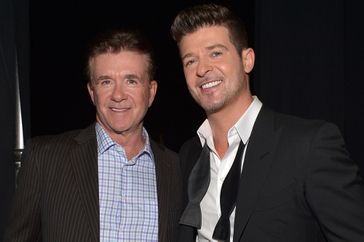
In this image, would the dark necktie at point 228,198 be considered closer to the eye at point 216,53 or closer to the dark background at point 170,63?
the eye at point 216,53

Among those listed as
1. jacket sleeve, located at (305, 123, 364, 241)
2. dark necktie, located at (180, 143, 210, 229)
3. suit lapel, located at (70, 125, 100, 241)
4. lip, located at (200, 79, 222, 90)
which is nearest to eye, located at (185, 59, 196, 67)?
lip, located at (200, 79, 222, 90)

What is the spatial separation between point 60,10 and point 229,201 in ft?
10.6

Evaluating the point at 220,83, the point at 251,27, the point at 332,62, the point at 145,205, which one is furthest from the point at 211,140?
the point at 251,27

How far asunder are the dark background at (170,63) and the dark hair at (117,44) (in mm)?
1281

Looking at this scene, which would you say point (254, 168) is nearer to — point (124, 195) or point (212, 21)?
point (124, 195)

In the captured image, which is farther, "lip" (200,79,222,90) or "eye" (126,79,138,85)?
"eye" (126,79,138,85)

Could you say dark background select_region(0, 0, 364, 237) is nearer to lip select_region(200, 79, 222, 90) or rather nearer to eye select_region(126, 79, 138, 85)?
eye select_region(126, 79, 138, 85)

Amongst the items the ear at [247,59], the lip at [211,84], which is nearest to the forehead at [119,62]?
the lip at [211,84]

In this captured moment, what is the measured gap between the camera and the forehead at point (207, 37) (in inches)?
74.6

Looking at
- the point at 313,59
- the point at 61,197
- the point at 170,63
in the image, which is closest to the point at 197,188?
the point at 61,197

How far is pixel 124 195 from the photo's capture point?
1.86 m

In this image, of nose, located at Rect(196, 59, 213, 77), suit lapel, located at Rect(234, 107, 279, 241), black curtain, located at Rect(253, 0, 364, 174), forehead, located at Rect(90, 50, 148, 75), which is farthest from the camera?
black curtain, located at Rect(253, 0, 364, 174)

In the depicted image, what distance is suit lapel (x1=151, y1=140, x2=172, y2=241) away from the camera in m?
1.87

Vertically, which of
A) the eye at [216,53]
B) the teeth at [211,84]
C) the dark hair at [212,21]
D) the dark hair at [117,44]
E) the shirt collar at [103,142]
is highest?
the dark hair at [212,21]
